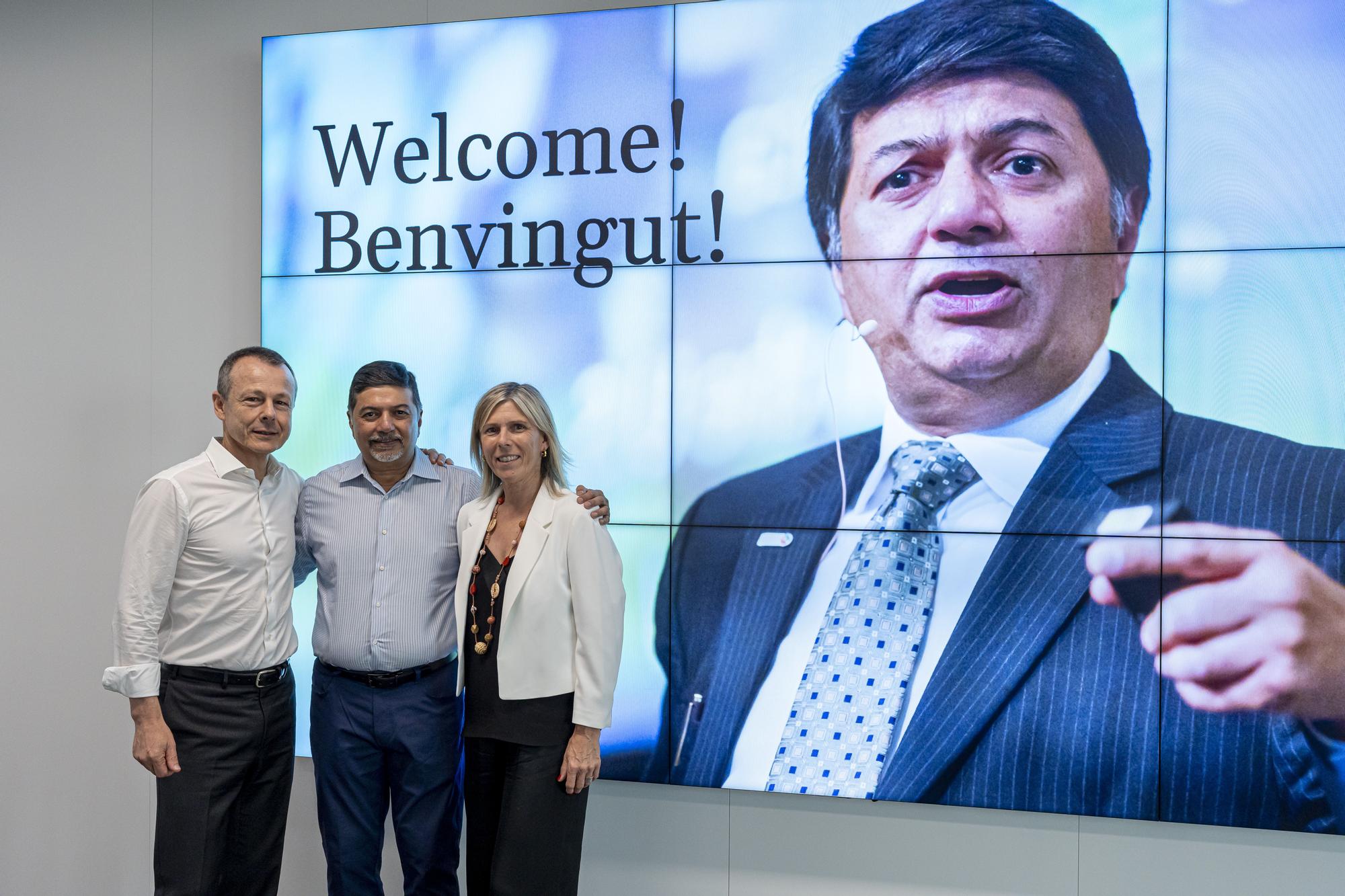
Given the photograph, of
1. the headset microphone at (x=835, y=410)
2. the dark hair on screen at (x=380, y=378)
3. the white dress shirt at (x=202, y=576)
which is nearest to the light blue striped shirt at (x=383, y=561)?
the white dress shirt at (x=202, y=576)

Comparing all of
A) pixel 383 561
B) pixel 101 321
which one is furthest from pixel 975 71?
pixel 101 321

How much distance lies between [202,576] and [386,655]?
549mm

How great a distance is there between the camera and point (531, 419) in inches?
106

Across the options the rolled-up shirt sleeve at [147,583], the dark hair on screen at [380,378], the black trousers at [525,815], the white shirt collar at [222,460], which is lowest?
the black trousers at [525,815]

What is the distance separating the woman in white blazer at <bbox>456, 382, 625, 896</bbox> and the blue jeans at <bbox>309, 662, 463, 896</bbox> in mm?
179

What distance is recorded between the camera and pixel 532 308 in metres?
3.45

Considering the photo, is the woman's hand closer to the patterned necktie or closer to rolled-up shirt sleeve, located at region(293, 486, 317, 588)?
the patterned necktie

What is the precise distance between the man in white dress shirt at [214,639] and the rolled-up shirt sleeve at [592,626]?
0.91 m

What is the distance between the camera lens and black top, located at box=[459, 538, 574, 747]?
8.55ft

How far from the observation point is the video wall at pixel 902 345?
9.87ft

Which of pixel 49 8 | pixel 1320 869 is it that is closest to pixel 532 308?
pixel 49 8

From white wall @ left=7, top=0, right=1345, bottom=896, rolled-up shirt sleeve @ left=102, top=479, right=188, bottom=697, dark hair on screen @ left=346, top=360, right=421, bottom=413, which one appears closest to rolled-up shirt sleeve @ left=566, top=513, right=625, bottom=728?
dark hair on screen @ left=346, top=360, right=421, bottom=413

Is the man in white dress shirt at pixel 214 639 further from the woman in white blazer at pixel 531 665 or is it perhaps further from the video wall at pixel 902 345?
the video wall at pixel 902 345

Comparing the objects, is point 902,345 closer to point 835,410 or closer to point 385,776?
point 835,410
